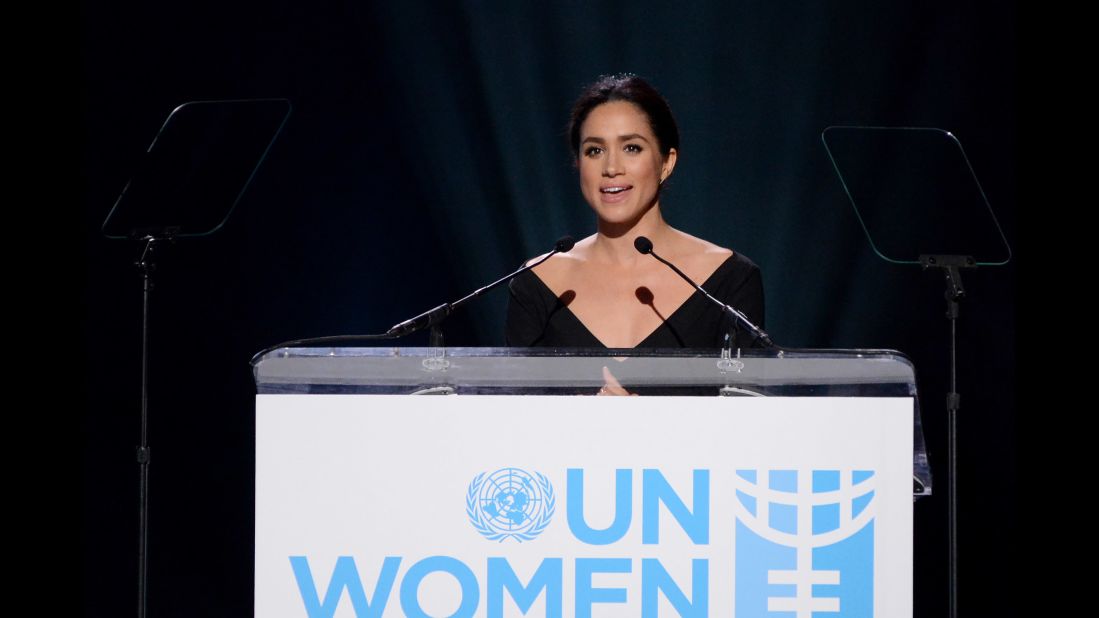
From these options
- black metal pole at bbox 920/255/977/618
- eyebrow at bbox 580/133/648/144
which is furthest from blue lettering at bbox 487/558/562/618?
black metal pole at bbox 920/255/977/618

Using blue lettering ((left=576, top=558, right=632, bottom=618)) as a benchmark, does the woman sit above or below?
above

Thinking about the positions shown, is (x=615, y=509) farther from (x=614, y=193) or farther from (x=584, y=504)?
(x=614, y=193)

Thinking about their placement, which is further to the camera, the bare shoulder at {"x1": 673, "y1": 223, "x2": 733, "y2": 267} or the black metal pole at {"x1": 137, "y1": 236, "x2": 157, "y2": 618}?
the bare shoulder at {"x1": 673, "y1": 223, "x2": 733, "y2": 267}

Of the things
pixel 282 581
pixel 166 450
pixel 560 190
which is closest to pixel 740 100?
pixel 560 190

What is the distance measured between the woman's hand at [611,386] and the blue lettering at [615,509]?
0.12 meters

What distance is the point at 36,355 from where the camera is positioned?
11.0ft

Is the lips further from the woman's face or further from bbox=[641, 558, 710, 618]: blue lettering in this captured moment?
bbox=[641, 558, 710, 618]: blue lettering

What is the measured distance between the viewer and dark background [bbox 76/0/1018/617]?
355cm

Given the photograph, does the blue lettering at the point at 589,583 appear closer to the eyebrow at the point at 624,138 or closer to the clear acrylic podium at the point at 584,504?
the clear acrylic podium at the point at 584,504

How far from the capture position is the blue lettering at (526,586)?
152 cm

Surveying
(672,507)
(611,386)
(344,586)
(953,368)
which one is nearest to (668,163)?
(953,368)

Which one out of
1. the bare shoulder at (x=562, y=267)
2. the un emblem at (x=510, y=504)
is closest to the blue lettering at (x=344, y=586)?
the un emblem at (x=510, y=504)

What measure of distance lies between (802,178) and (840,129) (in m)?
0.21

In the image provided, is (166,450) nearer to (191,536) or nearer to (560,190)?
(191,536)
